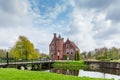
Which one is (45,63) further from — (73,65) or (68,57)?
(68,57)

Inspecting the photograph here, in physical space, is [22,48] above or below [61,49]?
below

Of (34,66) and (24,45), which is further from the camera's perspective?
(24,45)

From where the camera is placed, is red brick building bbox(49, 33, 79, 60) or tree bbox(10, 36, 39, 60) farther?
red brick building bbox(49, 33, 79, 60)

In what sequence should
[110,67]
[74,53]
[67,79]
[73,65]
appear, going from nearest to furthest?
[67,79] < [110,67] < [73,65] < [74,53]

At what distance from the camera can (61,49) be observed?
3578 inches

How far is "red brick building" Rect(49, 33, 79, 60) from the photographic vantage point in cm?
9075

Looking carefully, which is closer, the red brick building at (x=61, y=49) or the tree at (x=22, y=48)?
the tree at (x=22, y=48)

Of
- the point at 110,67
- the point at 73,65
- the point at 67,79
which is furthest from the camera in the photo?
the point at 73,65

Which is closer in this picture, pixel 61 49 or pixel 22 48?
pixel 22 48

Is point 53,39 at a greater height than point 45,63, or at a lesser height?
greater

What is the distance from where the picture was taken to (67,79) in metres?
18.1

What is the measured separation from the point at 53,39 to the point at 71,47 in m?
7.21

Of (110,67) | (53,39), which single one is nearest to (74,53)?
(53,39)

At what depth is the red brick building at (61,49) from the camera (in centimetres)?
9075
